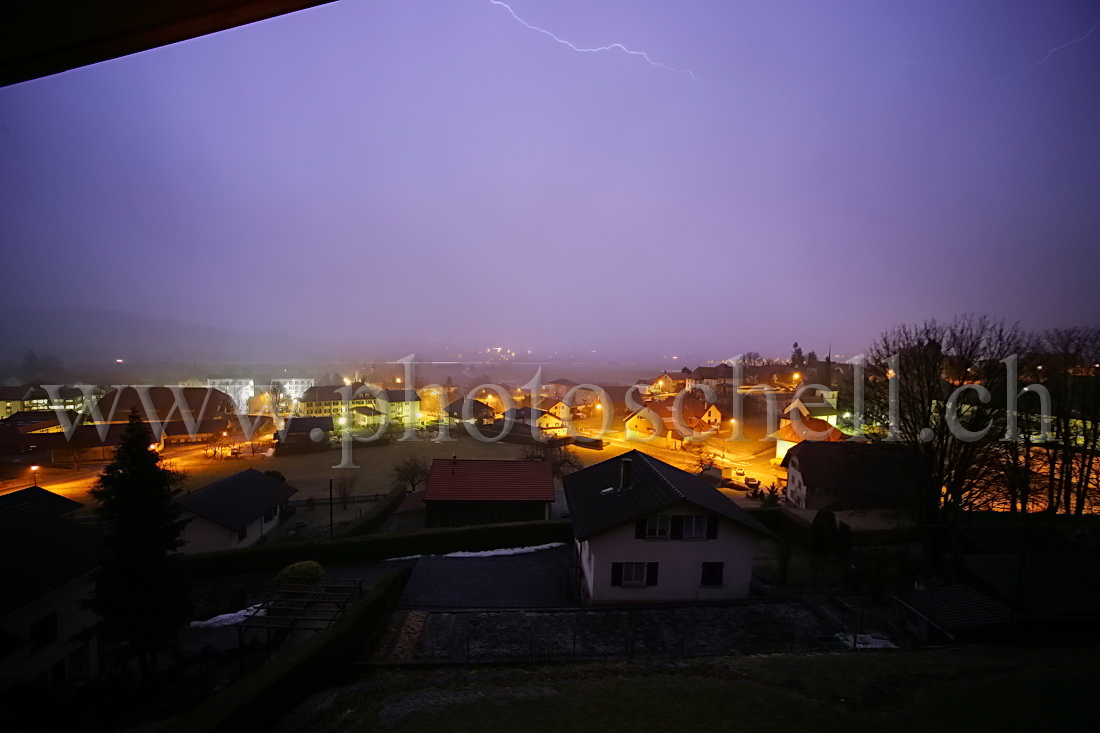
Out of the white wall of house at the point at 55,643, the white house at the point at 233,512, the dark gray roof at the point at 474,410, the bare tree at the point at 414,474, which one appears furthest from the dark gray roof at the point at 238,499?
the dark gray roof at the point at 474,410

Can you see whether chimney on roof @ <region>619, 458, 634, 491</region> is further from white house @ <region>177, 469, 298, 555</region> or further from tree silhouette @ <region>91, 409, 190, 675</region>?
white house @ <region>177, 469, 298, 555</region>

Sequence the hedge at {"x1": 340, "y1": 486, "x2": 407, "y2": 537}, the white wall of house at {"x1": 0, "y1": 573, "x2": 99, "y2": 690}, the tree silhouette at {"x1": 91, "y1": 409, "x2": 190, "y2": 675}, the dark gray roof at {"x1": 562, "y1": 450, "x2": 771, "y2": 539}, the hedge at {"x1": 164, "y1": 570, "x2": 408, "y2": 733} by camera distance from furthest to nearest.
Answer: the hedge at {"x1": 340, "y1": 486, "x2": 407, "y2": 537}, the dark gray roof at {"x1": 562, "y1": 450, "x2": 771, "y2": 539}, the white wall of house at {"x1": 0, "y1": 573, "x2": 99, "y2": 690}, the tree silhouette at {"x1": 91, "y1": 409, "x2": 190, "y2": 675}, the hedge at {"x1": 164, "y1": 570, "x2": 408, "y2": 733}

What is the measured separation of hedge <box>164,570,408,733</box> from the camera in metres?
8.67

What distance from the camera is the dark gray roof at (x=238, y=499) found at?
880 inches

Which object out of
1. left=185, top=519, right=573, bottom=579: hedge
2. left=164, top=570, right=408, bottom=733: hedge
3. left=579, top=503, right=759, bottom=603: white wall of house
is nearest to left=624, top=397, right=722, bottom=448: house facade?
left=185, top=519, right=573, bottom=579: hedge

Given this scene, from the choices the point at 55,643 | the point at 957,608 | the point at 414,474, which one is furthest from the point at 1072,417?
the point at 55,643

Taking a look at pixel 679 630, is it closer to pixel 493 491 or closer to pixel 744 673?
pixel 744 673

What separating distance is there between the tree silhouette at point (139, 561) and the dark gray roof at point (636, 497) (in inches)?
443

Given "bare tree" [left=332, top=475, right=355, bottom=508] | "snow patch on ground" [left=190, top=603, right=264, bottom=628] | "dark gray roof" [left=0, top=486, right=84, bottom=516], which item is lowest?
"bare tree" [left=332, top=475, right=355, bottom=508]

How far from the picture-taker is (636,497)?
17.5m

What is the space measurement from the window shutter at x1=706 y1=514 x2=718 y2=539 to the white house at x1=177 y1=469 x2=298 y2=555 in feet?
68.4

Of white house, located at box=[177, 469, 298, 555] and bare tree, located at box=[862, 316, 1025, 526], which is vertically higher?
Answer: bare tree, located at box=[862, 316, 1025, 526]

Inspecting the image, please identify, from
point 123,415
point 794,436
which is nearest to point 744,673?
point 794,436

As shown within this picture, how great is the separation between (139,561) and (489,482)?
16.1 m
